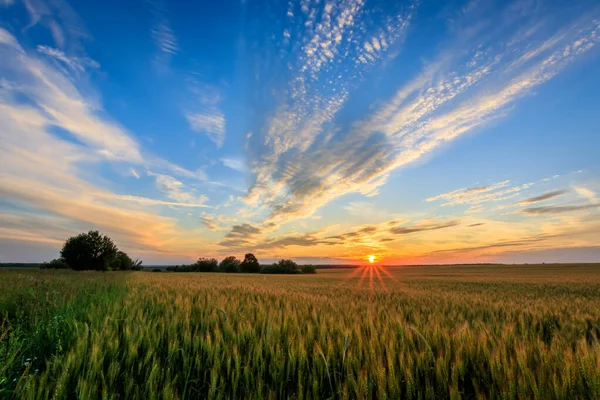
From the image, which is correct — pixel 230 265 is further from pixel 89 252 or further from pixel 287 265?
pixel 89 252

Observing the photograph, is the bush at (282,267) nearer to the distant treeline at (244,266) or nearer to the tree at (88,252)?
the distant treeline at (244,266)

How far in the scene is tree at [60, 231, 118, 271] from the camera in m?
44.6

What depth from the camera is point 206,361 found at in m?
2.85

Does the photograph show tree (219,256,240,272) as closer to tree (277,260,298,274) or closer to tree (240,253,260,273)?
tree (240,253,260,273)

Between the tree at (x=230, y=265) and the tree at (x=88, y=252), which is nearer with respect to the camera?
the tree at (x=88, y=252)

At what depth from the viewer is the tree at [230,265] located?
75113 millimetres

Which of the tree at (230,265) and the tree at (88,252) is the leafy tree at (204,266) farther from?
the tree at (88,252)

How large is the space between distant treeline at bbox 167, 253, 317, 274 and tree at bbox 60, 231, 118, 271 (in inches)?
1170

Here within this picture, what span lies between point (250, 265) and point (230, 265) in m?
4.94

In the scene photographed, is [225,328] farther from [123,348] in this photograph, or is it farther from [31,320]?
[31,320]

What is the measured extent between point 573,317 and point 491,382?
4.40 m

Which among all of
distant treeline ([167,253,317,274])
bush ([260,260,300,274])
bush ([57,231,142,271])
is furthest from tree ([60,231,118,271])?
bush ([260,260,300,274])

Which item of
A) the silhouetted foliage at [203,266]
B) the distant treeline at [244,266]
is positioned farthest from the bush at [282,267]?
the silhouetted foliage at [203,266]

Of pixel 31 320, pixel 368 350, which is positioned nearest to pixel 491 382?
pixel 368 350
